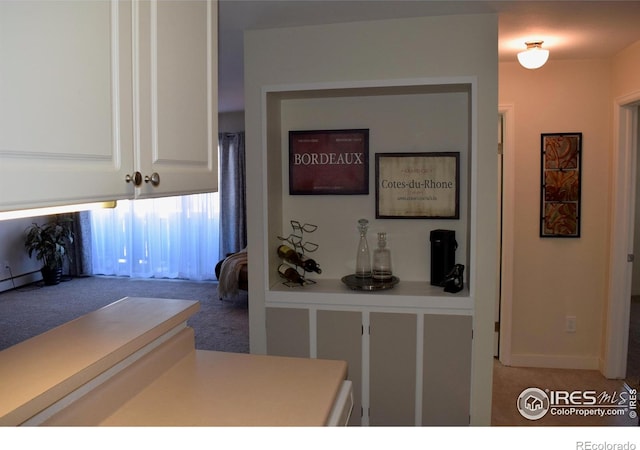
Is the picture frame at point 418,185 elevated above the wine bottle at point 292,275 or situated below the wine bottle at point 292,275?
above

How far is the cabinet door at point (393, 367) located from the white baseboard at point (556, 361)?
168 cm

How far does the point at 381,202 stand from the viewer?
3.01 meters

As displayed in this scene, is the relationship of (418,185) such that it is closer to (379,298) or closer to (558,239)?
(379,298)

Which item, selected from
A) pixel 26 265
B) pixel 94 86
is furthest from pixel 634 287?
pixel 26 265

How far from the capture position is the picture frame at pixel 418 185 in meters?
2.93

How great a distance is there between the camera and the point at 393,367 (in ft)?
9.05

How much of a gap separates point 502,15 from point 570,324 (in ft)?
7.92

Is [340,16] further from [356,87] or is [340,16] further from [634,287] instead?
[634,287]

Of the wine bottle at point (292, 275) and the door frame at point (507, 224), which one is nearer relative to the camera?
the wine bottle at point (292, 275)

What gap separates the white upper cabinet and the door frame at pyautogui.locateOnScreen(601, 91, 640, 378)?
3164 mm

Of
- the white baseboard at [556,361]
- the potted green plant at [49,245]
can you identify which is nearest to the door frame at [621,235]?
the white baseboard at [556,361]

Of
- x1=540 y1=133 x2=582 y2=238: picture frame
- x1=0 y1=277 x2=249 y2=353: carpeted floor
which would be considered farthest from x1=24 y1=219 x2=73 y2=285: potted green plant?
x1=540 y1=133 x2=582 y2=238: picture frame

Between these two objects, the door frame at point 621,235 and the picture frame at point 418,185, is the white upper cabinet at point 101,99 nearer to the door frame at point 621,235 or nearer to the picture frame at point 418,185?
the picture frame at point 418,185

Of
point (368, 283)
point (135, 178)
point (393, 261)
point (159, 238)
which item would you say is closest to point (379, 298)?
point (368, 283)
